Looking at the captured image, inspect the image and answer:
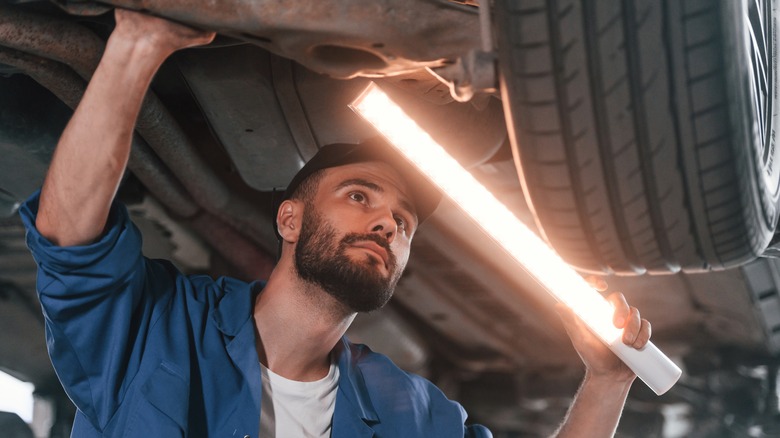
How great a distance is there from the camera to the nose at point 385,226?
1206mm

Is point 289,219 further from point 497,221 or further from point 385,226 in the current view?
point 497,221

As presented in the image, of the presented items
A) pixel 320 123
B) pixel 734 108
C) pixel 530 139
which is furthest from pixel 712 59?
pixel 320 123

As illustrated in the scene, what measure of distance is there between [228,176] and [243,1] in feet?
2.64

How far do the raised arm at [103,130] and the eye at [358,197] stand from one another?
0.41 meters

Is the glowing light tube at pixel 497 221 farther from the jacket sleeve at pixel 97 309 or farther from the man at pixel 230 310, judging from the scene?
the jacket sleeve at pixel 97 309

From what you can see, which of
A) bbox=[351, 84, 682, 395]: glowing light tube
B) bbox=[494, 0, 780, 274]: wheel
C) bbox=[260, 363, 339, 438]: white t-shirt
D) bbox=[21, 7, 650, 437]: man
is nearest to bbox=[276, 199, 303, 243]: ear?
bbox=[21, 7, 650, 437]: man

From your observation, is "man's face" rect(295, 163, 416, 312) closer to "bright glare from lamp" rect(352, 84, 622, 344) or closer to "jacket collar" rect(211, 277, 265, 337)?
"jacket collar" rect(211, 277, 265, 337)

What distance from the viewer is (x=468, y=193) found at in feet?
3.22

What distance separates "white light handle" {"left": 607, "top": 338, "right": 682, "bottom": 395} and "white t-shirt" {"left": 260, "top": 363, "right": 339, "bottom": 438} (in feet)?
1.54

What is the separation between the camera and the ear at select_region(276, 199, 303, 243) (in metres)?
1.30

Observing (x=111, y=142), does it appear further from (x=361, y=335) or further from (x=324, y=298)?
(x=361, y=335)


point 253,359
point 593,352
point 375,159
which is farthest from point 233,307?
point 593,352

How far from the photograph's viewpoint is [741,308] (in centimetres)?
180

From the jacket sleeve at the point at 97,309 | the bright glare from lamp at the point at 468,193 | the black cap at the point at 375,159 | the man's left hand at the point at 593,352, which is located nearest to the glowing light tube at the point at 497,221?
the bright glare from lamp at the point at 468,193
